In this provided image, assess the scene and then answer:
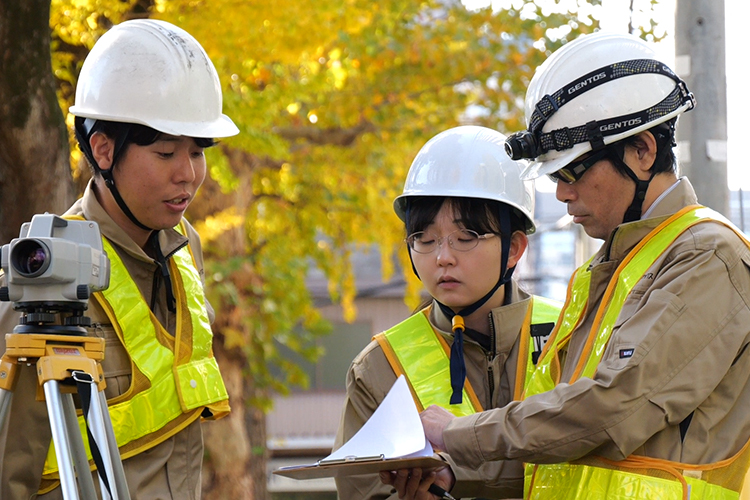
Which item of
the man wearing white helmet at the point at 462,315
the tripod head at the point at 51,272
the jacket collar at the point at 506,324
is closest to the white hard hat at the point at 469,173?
the man wearing white helmet at the point at 462,315

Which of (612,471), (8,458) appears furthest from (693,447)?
(8,458)

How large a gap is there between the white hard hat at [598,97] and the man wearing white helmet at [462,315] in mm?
655

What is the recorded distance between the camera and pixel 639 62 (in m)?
3.35

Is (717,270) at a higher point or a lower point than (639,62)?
lower

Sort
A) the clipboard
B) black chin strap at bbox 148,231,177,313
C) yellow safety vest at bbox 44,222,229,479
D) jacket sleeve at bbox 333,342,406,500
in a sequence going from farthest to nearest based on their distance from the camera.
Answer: jacket sleeve at bbox 333,342,406,500
black chin strap at bbox 148,231,177,313
yellow safety vest at bbox 44,222,229,479
the clipboard

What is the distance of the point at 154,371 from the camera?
3.52 meters

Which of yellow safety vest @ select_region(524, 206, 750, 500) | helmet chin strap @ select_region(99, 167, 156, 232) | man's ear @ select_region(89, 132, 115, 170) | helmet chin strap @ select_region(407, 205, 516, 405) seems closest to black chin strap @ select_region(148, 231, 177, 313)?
helmet chin strap @ select_region(99, 167, 156, 232)

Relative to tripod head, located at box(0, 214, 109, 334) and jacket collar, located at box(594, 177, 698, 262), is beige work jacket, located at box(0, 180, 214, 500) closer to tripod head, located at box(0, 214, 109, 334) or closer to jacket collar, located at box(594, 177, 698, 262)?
tripod head, located at box(0, 214, 109, 334)

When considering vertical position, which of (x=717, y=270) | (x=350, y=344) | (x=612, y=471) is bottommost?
(x=350, y=344)

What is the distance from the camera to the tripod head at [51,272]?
2.89 meters

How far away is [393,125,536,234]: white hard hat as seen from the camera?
4121 mm

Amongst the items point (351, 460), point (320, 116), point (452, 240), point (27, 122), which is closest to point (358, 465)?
point (351, 460)

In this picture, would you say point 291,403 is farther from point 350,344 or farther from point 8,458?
point 8,458

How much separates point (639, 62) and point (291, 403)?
80.2 feet
